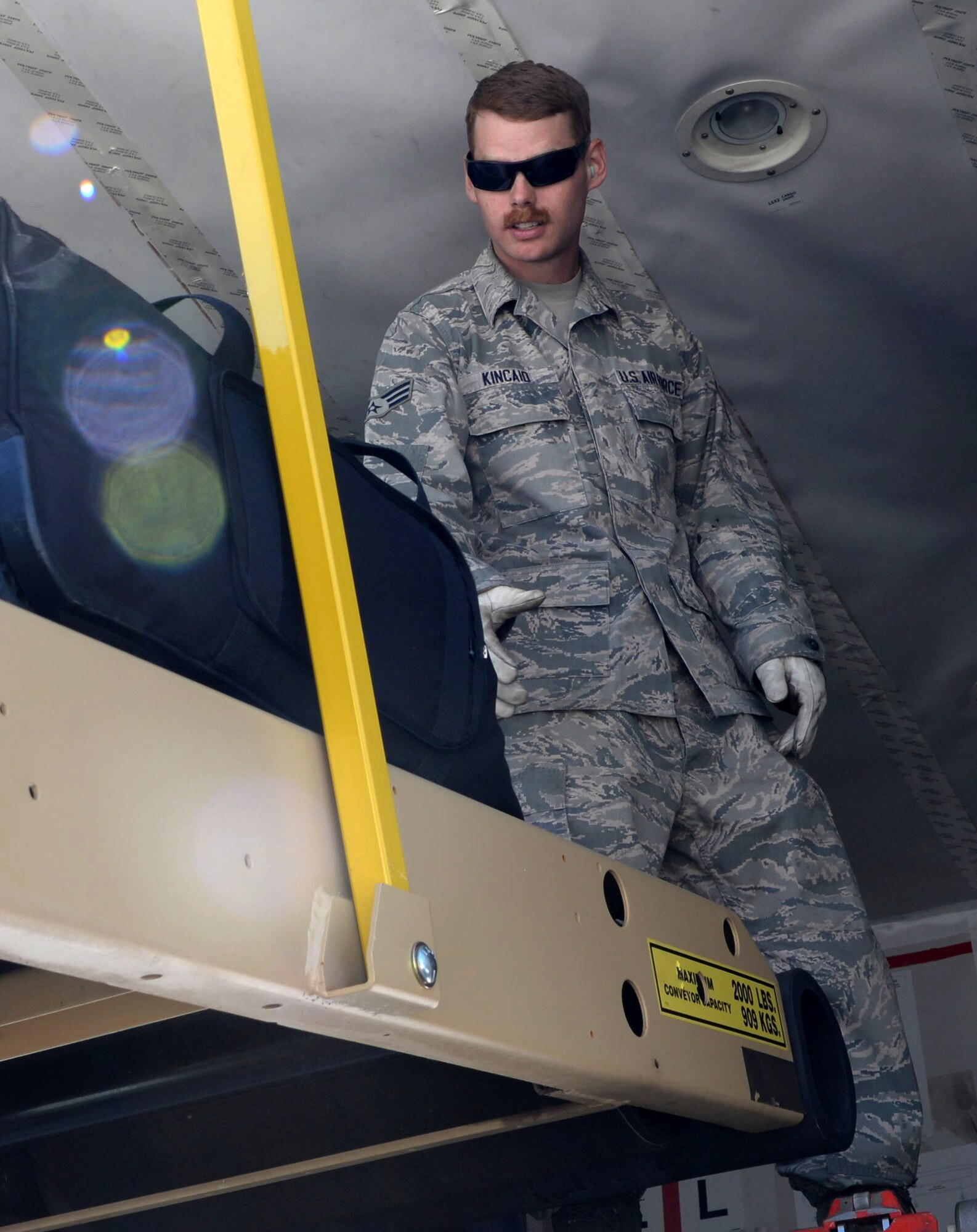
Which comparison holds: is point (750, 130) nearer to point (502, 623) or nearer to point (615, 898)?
point (502, 623)

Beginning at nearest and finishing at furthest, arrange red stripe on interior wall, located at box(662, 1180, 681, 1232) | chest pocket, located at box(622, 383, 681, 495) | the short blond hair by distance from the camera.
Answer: the short blond hair
chest pocket, located at box(622, 383, 681, 495)
red stripe on interior wall, located at box(662, 1180, 681, 1232)

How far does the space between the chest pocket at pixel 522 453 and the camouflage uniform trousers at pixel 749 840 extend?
0.31m

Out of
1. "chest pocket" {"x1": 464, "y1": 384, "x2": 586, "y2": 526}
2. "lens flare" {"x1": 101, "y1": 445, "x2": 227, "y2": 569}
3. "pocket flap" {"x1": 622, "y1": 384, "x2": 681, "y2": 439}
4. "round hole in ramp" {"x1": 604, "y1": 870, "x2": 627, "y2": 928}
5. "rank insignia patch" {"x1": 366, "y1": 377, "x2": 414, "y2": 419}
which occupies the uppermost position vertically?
"pocket flap" {"x1": 622, "y1": 384, "x2": 681, "y2": 439}

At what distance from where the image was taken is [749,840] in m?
2.02

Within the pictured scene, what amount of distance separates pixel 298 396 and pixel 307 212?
1283 mm

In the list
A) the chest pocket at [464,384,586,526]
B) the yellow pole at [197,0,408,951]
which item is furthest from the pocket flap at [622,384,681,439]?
the yellow pole at [197,0,408,951]

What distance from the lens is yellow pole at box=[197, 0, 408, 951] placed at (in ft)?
3.17

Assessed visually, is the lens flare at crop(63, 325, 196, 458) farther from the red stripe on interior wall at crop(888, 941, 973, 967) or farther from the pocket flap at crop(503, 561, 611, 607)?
the red stripe on interior wall at crop(888, 941, 973, 967)

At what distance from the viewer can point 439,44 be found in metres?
2.02

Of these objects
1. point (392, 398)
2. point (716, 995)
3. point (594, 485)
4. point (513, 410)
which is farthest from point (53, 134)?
point (716, 995)

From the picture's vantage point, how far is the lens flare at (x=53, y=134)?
2053mm

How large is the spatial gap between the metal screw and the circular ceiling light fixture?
59.6 inches

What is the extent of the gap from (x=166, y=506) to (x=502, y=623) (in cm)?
70

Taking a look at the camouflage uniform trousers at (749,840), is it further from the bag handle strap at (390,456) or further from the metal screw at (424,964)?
the metal screw at (424,964)
